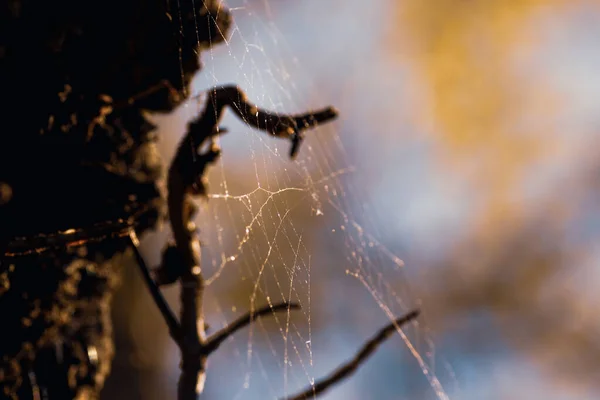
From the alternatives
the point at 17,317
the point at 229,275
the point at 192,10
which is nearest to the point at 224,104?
the point at 192,10

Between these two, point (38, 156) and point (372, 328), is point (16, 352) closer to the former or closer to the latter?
point (38, 156)

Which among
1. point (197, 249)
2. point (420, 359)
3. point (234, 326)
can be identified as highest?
point (197, 249)

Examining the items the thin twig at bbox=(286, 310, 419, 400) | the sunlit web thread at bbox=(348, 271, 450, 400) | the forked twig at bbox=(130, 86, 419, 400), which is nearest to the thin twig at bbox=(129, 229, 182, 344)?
the forked twig at bbox=(130, 86, 419, 400)

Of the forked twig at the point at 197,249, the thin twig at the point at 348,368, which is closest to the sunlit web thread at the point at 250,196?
the forked twig at the point at 197,249

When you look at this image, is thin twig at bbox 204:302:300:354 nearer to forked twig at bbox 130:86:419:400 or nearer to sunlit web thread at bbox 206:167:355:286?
forked twig at bbox 130:86:419:400

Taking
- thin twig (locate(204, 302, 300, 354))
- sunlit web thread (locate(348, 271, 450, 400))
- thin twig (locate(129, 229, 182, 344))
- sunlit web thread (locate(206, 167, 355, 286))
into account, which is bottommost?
sunlit web thread (locate(348, 271, 450, 400))

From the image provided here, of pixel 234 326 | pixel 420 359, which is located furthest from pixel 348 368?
pixel 420 359

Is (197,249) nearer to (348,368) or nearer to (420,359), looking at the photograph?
(348,368)

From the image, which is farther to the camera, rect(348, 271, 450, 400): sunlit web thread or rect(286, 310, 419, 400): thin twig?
rect(348, 271, 450, 400): sunlit web thread
